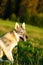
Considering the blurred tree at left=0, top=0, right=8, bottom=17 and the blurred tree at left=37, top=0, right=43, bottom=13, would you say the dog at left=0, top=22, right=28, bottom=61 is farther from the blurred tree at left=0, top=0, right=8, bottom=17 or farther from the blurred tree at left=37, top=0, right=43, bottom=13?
the blurred tree at left=37, top=0, right=43, bottom=13

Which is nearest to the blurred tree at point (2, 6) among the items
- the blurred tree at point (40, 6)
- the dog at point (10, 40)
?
the blurred tree at point (40, 6)

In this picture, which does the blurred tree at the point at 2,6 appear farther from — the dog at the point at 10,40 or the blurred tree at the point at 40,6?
the dog at the point at 10,40

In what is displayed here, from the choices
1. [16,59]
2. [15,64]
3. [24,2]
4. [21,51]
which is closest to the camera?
[15,64]

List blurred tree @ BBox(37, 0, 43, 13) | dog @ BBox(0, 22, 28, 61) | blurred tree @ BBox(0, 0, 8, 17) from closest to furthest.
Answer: dog @ BBox(0, 22, 28, 61) < blurred tree @ BBox(0, 0, 8, 17) < blurred tree @ BBox(37, 0, 43, 13)

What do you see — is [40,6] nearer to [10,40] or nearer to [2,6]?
[2,6]

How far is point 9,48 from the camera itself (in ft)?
32.4

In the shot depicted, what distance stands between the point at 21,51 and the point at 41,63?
121cm

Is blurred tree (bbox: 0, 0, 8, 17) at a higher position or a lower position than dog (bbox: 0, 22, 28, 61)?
lower

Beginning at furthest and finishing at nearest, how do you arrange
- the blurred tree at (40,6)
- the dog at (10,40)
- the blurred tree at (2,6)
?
1. the blurred tree at (40,6)
2. the blurred tree at (2,6)
3. the dog at (10,40)

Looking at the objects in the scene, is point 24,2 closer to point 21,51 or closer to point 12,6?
point 12,6

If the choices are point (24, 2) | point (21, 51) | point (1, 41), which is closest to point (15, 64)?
point (1, 41)

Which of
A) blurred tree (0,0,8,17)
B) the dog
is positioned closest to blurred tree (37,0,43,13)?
blurred tree (0,0,8,17)

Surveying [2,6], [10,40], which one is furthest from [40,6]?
[10,40]

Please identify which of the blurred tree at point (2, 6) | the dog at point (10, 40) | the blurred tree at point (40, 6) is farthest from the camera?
the blurred tree at point (40, 6)
